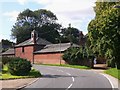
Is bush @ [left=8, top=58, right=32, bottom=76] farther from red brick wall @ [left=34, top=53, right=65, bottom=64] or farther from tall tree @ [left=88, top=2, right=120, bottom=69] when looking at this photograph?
red brick wall @ [left=34, top=53, right=65, bottom=64]

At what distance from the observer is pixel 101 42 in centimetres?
4150

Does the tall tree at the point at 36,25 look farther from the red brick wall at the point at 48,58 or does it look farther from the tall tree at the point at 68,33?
the red brick wall at the point at 48,58

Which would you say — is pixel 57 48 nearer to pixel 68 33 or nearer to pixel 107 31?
pixel 107 31

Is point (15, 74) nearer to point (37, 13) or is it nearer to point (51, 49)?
point (51, 49)

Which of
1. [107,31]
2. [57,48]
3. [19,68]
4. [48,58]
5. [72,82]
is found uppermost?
[107,31]

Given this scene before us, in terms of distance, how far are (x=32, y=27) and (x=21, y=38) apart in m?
8.52

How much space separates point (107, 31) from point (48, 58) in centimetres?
4241

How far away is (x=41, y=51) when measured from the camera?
278ft

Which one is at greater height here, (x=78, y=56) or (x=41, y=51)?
(x=41, y=51)

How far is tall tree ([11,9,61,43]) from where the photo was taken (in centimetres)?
11975

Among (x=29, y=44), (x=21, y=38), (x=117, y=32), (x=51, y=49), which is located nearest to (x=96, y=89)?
(x=117, y=32)

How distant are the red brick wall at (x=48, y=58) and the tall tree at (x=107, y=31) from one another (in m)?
30.7

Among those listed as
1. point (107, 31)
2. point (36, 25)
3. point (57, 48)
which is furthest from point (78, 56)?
point (36, 25)

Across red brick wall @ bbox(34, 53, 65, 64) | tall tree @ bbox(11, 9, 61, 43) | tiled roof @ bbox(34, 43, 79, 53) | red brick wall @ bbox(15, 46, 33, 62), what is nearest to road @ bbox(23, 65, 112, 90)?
red brick wall @ bbox(34, 53, 65, 64)
